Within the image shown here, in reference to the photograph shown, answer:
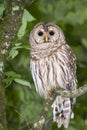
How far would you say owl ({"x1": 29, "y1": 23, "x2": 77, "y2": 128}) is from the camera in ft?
22.5

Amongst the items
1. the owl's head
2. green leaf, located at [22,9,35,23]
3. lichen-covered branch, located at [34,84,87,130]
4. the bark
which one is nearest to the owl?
the owl's head

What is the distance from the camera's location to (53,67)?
271 inches

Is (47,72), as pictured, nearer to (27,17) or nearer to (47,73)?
(47,73)

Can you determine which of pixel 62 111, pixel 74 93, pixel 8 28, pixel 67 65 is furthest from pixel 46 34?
pixel 74 93

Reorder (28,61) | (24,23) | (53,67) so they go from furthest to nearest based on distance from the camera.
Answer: (28,61) < (53,67) < (24,23)

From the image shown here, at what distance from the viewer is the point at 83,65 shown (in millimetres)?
8836

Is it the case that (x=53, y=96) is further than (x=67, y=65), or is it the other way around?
(x=67, y=65)

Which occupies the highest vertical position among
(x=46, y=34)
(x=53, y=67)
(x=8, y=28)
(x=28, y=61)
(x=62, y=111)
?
(x=8, y=28)

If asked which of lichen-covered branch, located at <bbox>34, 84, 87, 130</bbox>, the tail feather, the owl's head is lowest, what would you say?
the tail feather

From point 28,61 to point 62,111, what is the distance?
1765 millimetres

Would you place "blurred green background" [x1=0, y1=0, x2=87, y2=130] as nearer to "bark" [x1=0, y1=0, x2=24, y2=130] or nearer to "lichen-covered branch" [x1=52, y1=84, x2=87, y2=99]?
"lichen-covered branch" [x1=52, y1=84, x2=87, y2=99]

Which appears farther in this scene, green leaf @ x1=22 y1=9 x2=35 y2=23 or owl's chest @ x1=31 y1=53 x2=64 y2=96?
owl's chest @ x1=31 y1=53 x2=64 y2=96

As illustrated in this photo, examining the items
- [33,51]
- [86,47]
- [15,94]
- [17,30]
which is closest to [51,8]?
[86,47]

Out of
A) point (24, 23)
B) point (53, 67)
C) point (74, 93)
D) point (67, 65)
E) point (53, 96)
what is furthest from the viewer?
point (67, 65)
